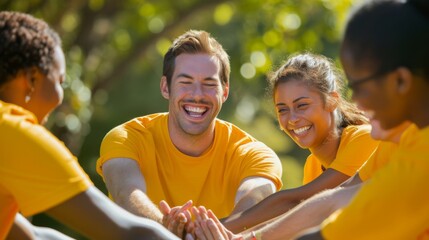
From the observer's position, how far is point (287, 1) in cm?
1548

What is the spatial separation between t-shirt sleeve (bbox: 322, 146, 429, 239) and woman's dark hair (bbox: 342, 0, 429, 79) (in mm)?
328

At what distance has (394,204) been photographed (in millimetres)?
3373

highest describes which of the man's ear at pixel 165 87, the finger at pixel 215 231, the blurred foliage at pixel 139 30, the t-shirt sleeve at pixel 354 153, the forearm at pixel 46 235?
the blurred foliage at pixel 139 30

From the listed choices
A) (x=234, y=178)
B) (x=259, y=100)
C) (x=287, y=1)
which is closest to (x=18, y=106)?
(x=234, y=178)

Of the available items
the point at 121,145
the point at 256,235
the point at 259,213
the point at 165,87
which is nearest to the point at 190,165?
the point at 121,145

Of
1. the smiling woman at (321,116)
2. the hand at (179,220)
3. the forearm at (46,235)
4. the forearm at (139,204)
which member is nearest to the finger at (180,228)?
the hand at (179,220)

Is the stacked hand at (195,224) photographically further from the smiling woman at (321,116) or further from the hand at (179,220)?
the smiling woman at (321,116)

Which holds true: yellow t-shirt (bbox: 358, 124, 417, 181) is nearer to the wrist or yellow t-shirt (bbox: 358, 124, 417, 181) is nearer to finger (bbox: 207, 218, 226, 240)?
the wrist

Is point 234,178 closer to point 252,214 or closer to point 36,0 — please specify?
point 252,214

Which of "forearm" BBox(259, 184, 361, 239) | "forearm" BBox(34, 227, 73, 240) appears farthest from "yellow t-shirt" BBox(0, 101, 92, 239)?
"forearm" BBox(259, 184, 361, 239)

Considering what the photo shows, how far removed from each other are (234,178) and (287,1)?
30.9ft

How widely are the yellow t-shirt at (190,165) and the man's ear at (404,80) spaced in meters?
2.72

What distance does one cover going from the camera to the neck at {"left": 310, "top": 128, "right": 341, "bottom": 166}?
6.16m

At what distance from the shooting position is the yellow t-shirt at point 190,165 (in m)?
6.24
